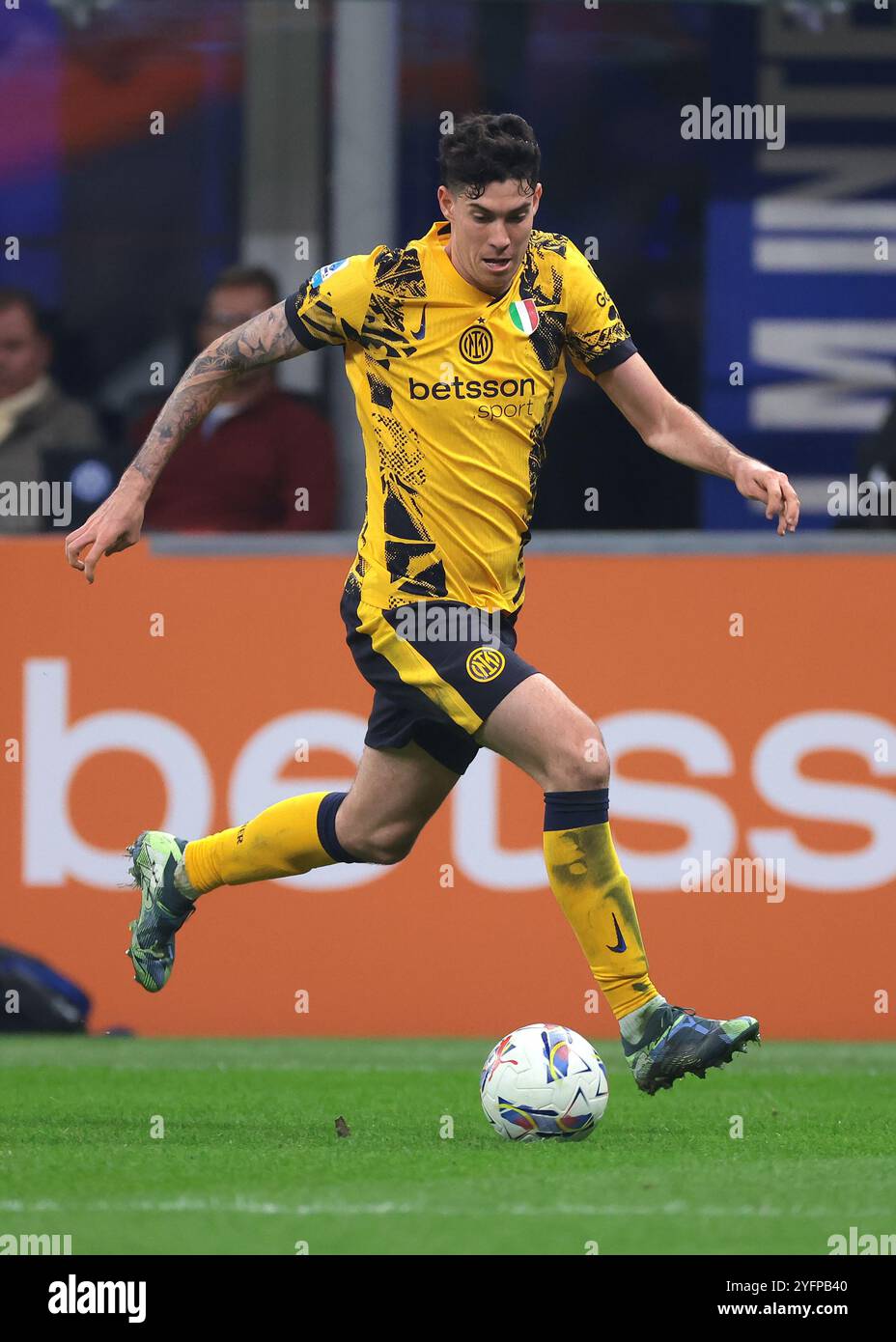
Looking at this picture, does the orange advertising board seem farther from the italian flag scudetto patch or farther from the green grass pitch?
the italian flag scudetto patch

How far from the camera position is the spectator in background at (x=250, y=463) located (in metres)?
9.55

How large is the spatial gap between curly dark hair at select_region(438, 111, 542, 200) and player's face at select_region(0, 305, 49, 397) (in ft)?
13.2

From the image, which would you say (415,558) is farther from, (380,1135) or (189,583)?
(189,583)

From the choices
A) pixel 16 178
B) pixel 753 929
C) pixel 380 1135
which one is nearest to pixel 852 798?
pixel 753 929

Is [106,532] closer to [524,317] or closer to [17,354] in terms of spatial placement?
[524,317]

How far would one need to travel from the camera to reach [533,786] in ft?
29.1

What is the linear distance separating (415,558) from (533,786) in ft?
8.81

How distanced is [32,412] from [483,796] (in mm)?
2450

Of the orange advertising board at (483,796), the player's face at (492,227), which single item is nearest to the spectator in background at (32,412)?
the orange advertising board at (483,796)

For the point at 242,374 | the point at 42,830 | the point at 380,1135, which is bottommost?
the point at 380,1135

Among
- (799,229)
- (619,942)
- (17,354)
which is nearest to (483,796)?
(17,354)

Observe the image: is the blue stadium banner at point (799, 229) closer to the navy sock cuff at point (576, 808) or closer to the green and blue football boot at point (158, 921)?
the green and blue football boot at point (158, 921)

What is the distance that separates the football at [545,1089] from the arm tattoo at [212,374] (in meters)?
1.67

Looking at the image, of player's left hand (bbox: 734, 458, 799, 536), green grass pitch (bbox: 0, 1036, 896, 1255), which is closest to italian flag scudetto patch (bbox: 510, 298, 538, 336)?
player's left hand (bbox: 734, 458, 799, 536)
